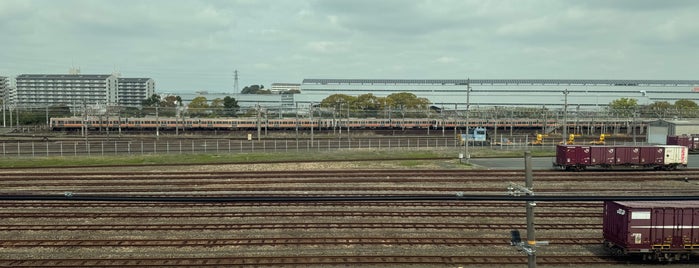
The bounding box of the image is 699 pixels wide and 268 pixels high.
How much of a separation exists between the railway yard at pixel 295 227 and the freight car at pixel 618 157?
4483 millimetres

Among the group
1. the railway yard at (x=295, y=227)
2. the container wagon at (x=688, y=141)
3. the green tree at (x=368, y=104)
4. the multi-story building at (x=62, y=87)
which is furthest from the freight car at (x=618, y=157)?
the multi-story building at (x=62, y=87)

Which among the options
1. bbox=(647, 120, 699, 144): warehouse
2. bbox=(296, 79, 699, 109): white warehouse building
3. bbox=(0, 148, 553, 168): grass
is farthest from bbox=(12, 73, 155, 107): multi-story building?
bbox=(647, 120, 699, 144): warehouse

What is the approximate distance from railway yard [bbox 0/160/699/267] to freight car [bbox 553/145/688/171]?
4.48 meters

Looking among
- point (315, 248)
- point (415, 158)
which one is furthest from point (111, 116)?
point (315, 248)

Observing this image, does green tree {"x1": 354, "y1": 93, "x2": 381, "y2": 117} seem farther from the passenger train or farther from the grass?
the grass

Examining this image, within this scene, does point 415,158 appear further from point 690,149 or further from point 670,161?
point 690,149

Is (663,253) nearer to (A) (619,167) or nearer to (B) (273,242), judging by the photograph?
(B) (273,242)

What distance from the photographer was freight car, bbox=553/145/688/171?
30250 millimetres

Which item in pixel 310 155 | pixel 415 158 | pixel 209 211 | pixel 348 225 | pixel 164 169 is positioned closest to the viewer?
pixel 348 225

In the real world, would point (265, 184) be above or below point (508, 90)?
below

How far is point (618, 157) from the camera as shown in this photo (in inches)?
1217

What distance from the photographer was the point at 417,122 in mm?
77375

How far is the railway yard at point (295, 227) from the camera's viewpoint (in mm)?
13609

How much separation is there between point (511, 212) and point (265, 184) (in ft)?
39.2
